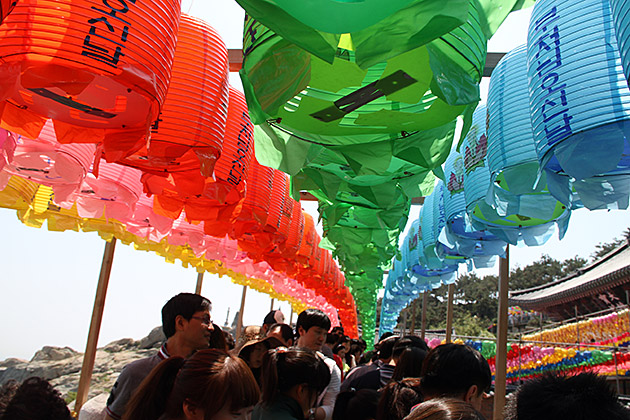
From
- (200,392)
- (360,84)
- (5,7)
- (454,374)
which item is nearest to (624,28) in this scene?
(360,84)

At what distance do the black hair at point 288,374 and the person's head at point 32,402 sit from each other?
91 cm

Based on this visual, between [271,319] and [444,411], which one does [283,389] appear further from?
[271,319]

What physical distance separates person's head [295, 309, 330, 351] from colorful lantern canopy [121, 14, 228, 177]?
1.56 meters

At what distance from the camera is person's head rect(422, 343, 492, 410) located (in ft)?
6.01

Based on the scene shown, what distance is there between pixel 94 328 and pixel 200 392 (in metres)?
3.57

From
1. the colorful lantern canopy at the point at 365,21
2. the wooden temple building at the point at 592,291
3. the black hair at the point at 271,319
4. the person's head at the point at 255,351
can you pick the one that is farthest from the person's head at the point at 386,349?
the wooden temple building at the point at 592,291

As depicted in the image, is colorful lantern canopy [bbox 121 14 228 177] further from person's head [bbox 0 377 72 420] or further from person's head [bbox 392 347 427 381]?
person's head [bbox 392 347 427 381]

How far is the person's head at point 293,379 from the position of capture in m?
2.07

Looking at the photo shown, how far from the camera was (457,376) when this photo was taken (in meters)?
1.83

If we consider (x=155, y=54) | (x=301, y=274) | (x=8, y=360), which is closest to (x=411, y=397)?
(x=155, y=54)

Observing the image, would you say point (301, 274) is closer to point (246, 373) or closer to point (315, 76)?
point (246, 373)

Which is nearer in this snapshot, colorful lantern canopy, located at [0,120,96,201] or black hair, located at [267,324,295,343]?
colorful lantern canopy, located at [0,120,96,201]

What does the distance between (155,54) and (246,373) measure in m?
0.99

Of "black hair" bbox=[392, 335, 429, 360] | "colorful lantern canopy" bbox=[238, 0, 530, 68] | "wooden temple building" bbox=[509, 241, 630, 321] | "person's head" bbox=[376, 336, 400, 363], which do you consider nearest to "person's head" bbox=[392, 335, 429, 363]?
"black hair" bbox=[392, 335, 429, 360]
